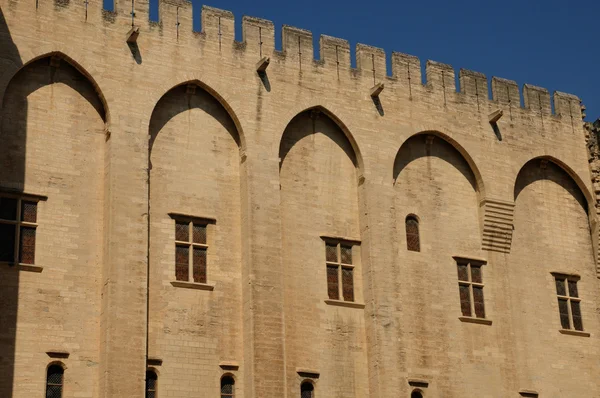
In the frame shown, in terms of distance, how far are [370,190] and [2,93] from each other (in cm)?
920

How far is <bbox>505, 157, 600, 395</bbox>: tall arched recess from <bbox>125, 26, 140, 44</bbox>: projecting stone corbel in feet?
37.2

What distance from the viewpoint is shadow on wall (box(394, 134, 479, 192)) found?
2906 cm

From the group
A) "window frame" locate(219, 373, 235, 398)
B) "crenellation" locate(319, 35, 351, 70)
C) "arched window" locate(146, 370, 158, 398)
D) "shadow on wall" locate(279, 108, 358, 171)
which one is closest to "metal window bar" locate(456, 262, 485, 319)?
"shadow on wall" locate(279, 108, 358, 171)

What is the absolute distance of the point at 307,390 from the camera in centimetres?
2555

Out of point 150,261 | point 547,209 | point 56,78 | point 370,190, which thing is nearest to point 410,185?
point 370,190

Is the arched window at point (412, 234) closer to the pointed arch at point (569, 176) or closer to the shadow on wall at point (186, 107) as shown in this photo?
the pointed arch at point (569, 176)

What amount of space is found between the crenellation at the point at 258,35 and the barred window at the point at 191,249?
4.74 meters

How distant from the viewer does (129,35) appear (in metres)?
25.7

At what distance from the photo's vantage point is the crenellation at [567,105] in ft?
105

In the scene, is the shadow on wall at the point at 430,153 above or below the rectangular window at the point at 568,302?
above

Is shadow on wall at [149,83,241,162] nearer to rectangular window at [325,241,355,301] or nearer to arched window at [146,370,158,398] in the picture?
rectangular window at [325,241,355,301]

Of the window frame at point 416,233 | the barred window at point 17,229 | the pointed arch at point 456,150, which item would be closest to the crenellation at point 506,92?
the pointed arch at point 456,150

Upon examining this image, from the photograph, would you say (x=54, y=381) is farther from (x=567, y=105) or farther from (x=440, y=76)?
(x=567, y=105)

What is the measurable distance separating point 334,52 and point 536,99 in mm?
6707
